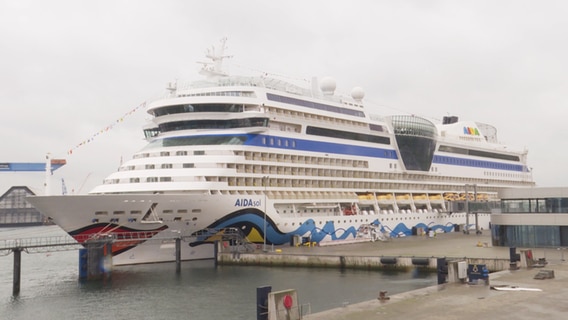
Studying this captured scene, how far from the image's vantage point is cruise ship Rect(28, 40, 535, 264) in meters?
32.9

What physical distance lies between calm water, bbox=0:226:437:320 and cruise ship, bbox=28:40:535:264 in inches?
127

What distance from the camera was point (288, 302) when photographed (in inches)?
579

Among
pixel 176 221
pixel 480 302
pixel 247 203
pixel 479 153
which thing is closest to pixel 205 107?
pixel 247 203

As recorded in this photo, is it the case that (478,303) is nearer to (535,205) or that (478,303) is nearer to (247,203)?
(247,203)

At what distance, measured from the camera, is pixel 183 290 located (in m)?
27.0

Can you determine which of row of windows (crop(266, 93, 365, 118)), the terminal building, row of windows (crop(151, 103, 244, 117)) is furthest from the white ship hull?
the terminal building

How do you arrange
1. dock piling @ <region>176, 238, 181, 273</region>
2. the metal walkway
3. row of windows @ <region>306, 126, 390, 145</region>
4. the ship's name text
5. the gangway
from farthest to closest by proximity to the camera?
1. row of windows @ <region>306, 126, 390, 145</region>
2. the gangway
3. the ship's name text
4. dock piling @ <region>176, 238, 181, 273</region>
5. the metal walkway

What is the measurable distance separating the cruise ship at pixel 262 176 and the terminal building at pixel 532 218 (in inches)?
448

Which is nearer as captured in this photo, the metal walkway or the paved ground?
the paved ground

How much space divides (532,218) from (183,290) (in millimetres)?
24335

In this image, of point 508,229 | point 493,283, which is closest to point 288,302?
point 493,283

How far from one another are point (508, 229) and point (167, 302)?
2559 centimetres

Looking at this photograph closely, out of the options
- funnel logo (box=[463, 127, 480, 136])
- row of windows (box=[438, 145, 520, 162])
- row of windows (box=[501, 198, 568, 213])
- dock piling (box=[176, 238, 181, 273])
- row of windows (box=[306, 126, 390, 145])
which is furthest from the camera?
funnel logo (box=[463, 127, 480, 136])

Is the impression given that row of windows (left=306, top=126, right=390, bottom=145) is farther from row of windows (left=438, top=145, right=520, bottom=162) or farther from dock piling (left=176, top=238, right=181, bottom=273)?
dock piling (left=176, top=238, right=181, bottom=273)
